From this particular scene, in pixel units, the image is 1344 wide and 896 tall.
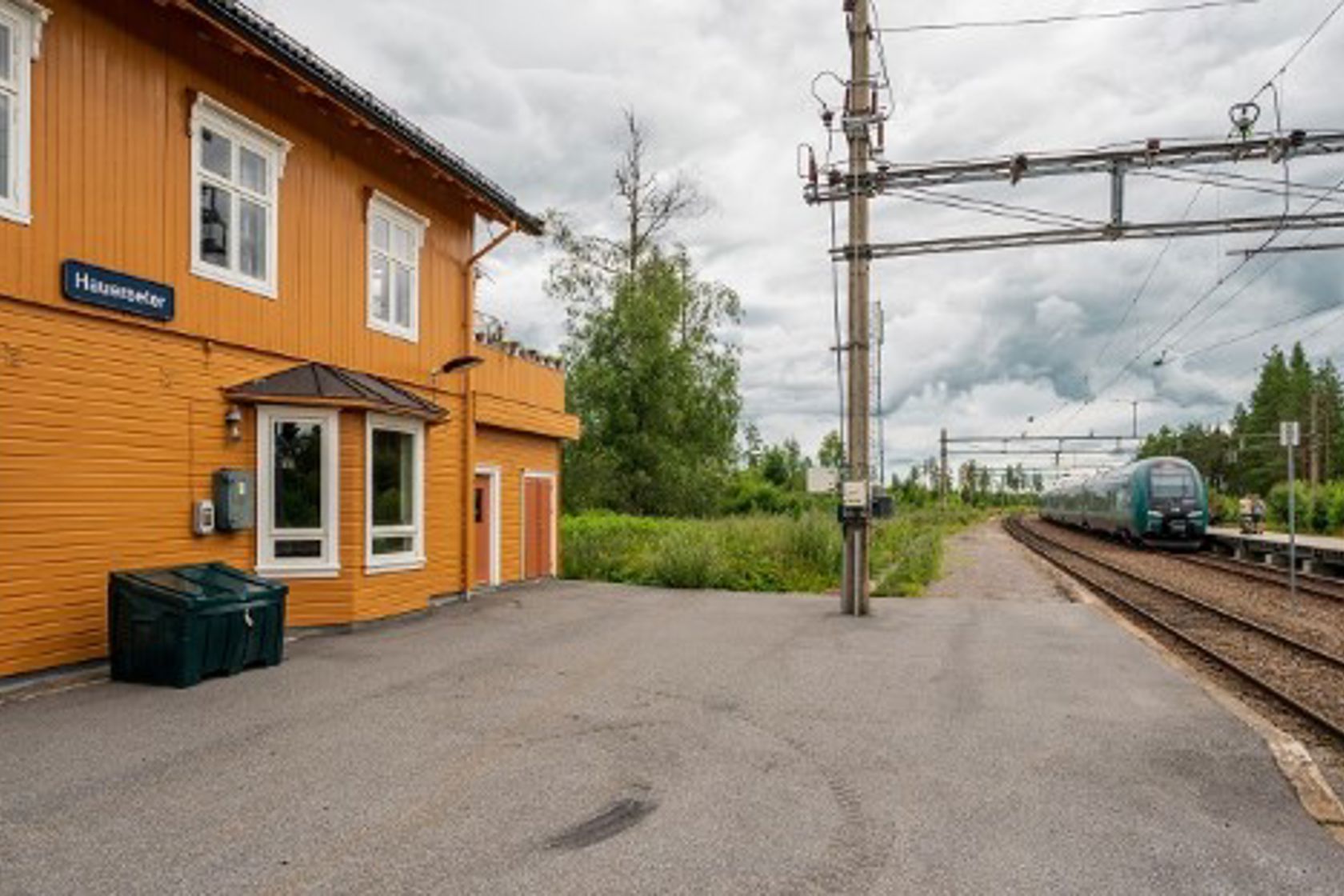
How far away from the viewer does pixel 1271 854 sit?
4754 mm

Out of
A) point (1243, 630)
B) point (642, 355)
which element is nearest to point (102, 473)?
point (1243, 630)

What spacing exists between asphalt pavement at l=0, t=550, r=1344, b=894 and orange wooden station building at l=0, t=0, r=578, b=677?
1674mm

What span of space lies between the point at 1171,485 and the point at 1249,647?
21065 millimetres

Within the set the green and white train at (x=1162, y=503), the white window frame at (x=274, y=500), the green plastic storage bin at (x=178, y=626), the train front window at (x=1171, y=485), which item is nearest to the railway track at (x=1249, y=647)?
the green plastic storage bin at (x=178, y=626)

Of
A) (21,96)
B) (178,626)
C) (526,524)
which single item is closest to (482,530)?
(526,524)

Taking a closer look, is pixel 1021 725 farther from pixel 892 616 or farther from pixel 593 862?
pixel 892 616

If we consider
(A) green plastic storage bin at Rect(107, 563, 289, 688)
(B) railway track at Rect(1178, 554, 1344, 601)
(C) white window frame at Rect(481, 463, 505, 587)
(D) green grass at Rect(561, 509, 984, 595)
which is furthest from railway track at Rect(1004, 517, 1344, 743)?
(C) white window frame at Rect(481, 463, 505, 587)

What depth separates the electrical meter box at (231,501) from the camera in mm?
10008

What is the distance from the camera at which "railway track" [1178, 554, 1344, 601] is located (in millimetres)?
→ 18328

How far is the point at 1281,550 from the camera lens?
26766 millimetres

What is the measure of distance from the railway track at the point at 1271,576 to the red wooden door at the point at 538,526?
14484mm

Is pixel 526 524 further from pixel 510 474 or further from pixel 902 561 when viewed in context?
pixel 902 561

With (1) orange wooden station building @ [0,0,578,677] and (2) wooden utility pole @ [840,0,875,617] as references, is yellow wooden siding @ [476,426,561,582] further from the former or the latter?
(2) wooden utility pole @ [840,0,875,617]

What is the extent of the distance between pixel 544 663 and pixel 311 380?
4385mm
